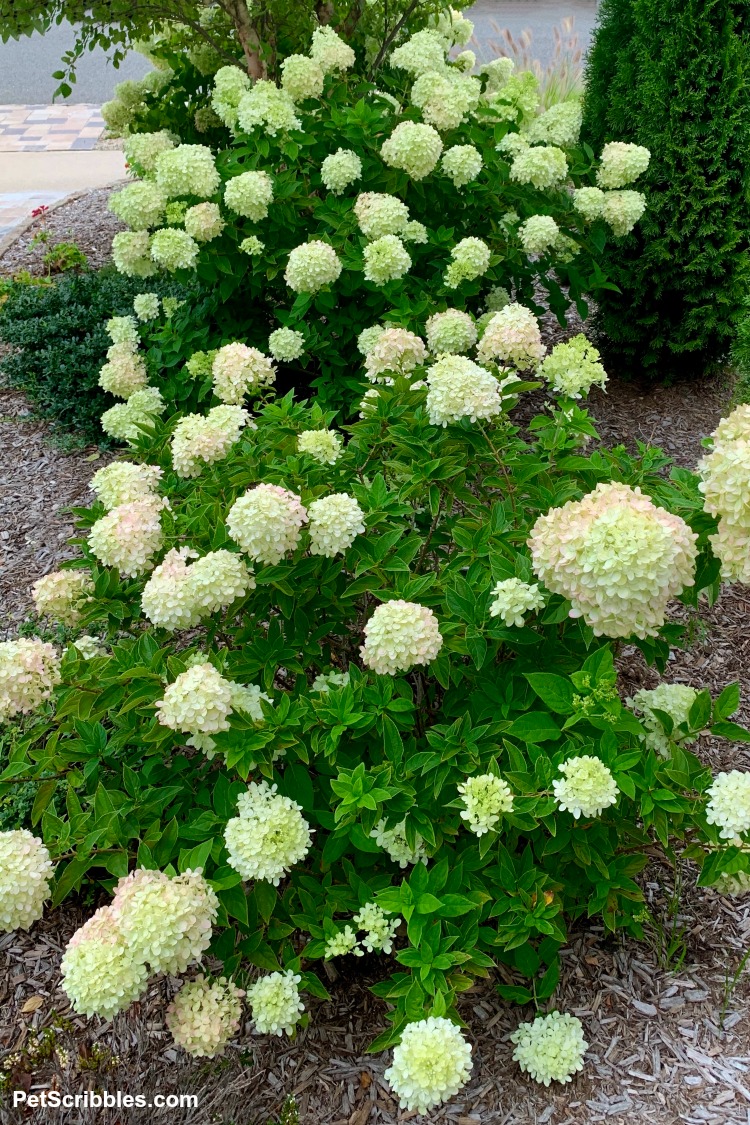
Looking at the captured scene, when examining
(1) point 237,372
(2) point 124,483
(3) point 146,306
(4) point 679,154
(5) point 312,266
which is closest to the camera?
(2) point 124,483

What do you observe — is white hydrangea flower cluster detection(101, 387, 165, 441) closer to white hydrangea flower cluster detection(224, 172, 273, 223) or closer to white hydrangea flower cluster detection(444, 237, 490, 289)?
white hydrangea flower cluster detection(224, 172, 273, 223)

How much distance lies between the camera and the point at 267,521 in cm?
201

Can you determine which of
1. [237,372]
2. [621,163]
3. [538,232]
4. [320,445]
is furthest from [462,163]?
[320,445]

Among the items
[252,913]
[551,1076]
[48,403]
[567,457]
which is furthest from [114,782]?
[48,403]

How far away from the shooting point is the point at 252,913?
226 cm

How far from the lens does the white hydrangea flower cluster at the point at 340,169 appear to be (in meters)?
3.79

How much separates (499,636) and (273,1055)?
1.26 meters

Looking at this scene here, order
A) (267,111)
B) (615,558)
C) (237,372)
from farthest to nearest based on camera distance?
(267,111), (237,372), (615,558)

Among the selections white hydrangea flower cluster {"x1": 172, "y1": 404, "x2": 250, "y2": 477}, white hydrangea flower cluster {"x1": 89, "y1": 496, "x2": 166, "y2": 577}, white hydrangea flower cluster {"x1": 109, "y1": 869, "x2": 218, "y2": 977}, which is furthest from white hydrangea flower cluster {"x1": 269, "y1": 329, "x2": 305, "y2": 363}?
white hydrangea flower cluster {"x1": 109, "y1": 869, "x2": 218, "y2": 977}

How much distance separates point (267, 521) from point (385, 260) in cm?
174

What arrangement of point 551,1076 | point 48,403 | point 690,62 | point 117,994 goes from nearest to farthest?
point 117,994
point 551,1076
point 690,62
point 48,403

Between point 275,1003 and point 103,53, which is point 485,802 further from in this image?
point 103,53

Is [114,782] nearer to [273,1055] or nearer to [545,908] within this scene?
[273,1055]

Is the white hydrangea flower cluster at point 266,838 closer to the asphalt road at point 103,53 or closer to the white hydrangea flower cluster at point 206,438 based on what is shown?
the white hydrangea flower cluster at point 206,438
